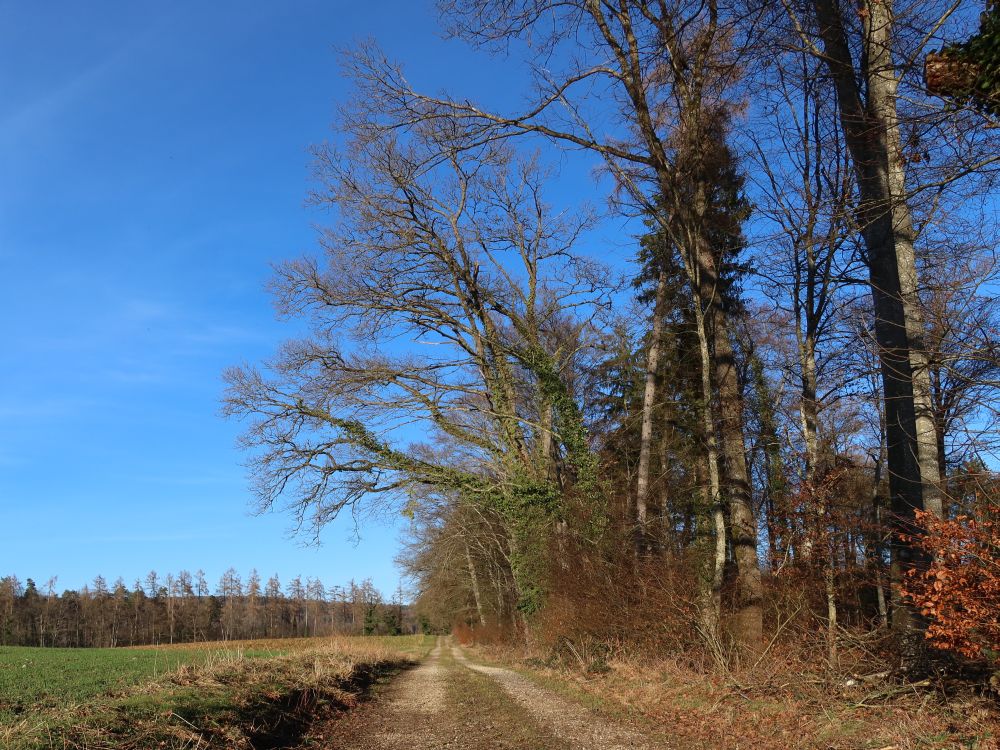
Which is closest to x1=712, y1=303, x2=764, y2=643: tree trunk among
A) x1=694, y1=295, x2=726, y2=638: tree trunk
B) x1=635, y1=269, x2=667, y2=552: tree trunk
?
x1=694, y1=295, x2=726, y2=638: tree trunk

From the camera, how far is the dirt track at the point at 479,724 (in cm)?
750

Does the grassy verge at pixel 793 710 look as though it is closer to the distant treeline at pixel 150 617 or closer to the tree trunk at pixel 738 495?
the tree trunk at pixel 738 495

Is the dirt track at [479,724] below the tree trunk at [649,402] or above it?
below

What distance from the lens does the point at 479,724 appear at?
9.04 m

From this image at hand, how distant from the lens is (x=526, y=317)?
68.9ft

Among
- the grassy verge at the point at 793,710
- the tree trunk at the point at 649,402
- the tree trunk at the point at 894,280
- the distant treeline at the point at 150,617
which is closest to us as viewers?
the grassy verge at the point at 793,710

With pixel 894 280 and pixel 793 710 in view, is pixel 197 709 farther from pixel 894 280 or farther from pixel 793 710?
pixel 894 280

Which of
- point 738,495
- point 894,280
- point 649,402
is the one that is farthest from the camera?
Answer: point 649,402

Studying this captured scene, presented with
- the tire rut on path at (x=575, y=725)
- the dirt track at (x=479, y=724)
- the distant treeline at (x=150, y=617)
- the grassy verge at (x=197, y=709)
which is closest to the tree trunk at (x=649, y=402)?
the dirt track at (x=479, y=724)

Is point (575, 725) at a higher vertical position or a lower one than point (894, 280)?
lower

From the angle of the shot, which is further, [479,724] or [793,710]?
[479,724]

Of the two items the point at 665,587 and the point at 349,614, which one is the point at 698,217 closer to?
the point at 665,587

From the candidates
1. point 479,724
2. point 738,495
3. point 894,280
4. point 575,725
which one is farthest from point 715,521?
point 894,280

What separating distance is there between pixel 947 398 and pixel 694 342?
35.2ft
